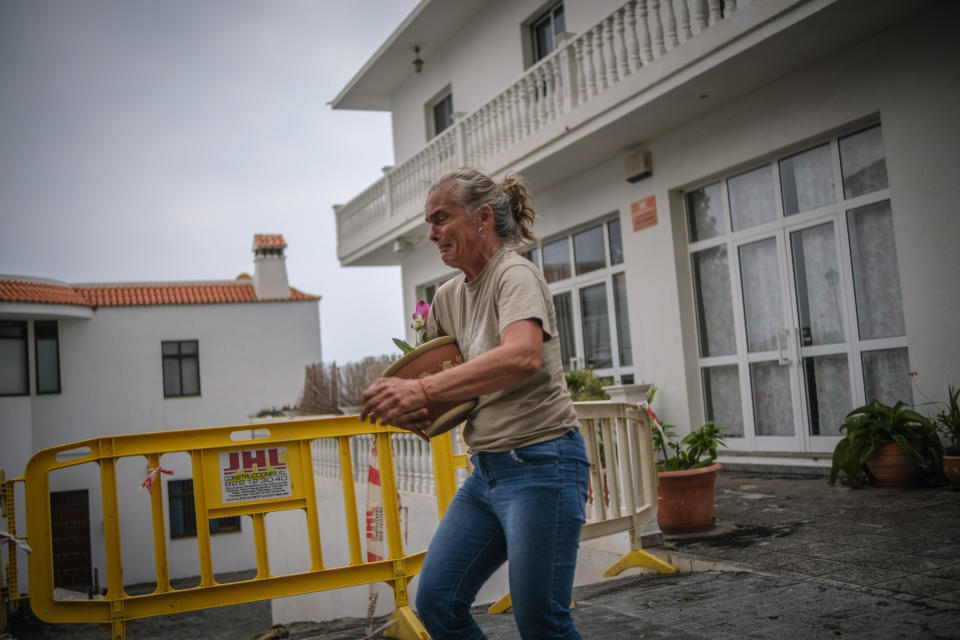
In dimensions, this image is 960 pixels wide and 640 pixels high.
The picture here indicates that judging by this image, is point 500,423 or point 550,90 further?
point 550,90

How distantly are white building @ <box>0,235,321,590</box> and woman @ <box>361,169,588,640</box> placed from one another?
25904 mm

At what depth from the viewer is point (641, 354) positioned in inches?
430

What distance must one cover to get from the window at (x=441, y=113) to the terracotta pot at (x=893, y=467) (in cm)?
1272

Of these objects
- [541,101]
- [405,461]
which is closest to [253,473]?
[405,461]

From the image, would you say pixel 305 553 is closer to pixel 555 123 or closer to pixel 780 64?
pixel 555 123

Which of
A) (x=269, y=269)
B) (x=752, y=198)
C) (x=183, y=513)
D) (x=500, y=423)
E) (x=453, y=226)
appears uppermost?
(x=269, y=269)

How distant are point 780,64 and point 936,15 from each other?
5.05 ft

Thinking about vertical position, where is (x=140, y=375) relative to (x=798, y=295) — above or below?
above

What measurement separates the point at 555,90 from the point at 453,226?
376 inches

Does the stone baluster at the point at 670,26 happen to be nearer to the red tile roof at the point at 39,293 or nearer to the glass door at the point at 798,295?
the glass door at the point at 798,295

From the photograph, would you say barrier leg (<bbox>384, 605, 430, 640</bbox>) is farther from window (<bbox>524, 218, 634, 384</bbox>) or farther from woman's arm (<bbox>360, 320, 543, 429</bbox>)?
window (<bbox>524, 218, 634, 384</bbox>)

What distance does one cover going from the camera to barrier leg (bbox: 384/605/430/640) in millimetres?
4109

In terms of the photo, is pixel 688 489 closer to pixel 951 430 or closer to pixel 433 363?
pixel 951 430

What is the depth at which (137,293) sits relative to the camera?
2927 centimetres
